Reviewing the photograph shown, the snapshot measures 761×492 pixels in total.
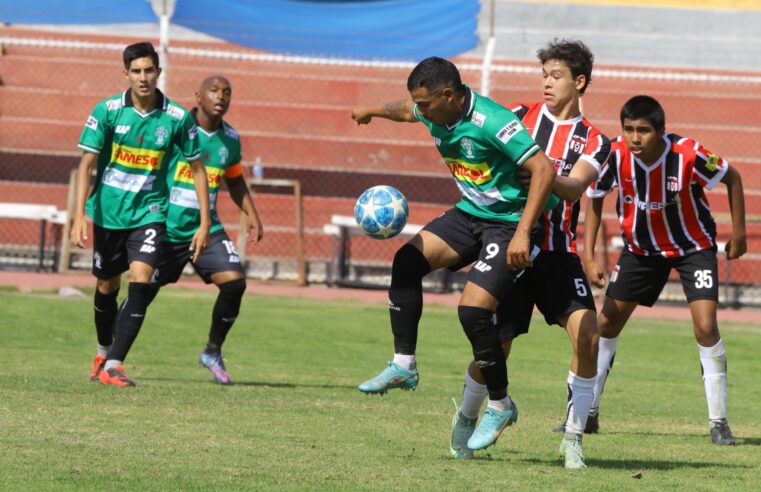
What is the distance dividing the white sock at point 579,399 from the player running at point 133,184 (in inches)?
141

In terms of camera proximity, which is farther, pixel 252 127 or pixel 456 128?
pixel 252 127

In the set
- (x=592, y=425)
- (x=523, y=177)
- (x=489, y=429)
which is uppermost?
(x=523, y=177)

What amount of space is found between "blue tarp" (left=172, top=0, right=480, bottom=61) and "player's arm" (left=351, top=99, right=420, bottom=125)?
14.2 meters

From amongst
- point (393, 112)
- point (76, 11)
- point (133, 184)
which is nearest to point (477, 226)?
point (393, 112)

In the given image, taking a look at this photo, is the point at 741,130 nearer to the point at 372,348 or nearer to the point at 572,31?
the point at 572,31

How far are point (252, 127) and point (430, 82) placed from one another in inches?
634

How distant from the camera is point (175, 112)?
9859mm

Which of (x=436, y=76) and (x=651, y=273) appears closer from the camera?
(x=436, y=76)

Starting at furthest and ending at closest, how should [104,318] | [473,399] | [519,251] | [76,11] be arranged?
[76,11]
[104,318]
[473,399]
[519,251]

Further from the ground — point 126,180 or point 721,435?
point 126,180

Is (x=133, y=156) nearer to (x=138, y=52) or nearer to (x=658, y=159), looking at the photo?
(x=138, y=52)

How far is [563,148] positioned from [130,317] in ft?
13.4

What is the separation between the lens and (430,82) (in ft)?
21.7

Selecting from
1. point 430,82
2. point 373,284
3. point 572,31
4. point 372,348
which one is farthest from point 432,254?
point 572,31
